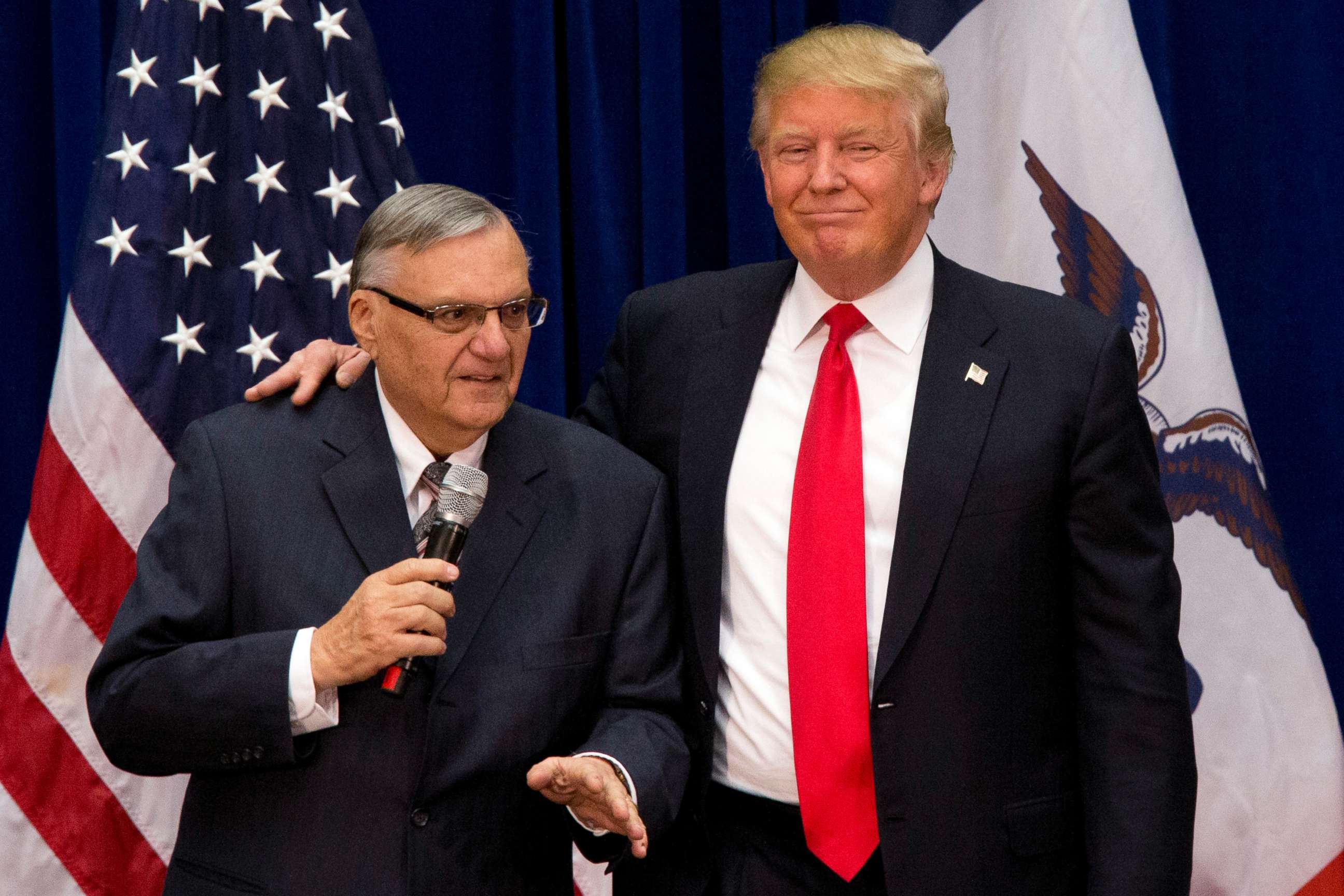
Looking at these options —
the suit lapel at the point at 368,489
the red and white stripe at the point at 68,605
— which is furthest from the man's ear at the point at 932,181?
the red and white stripe at the point at 68,605

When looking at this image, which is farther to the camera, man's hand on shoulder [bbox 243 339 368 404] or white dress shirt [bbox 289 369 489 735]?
man's hand on shoulder [bbox 243 339 368 404]

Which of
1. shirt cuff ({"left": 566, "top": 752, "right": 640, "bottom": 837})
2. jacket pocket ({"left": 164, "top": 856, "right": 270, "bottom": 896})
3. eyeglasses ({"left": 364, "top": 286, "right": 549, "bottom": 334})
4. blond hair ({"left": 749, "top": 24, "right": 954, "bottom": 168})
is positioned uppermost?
blond hair ({"left": 749, "top": 24, "right": 954, "bottom": 168})

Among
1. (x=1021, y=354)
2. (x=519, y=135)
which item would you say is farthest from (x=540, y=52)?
(x=1021, y=354)

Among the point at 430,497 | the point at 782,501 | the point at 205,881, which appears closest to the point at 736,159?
the point at 782,501

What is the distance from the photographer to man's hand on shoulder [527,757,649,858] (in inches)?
66.1

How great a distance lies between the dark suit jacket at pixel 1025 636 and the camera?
6.20ft

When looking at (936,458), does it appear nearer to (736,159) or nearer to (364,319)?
(364,319)

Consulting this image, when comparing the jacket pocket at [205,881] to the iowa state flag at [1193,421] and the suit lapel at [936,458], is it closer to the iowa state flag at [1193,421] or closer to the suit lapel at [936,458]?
the suit lapel at [936,458]

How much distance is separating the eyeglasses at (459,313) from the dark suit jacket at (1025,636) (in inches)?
15.7

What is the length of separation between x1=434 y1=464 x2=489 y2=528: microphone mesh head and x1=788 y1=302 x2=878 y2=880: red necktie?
47 centimetres

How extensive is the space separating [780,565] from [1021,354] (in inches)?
18.9

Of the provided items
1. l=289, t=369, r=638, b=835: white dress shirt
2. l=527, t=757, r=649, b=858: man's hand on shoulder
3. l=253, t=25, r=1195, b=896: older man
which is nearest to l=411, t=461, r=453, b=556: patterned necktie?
l=289, t=369, r=638, b=835: white dress shirt

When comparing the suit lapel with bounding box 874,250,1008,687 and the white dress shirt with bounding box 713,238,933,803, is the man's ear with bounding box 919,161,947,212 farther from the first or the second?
the suit lapel with bounding box 874,250,1008,687

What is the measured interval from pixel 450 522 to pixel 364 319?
0.43 meters
